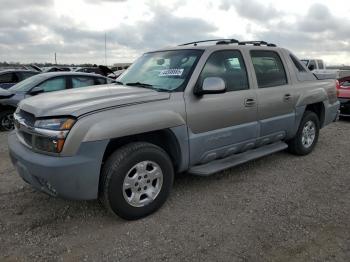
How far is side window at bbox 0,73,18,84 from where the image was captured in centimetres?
1119

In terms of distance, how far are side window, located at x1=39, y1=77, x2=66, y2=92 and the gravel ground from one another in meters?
3.88

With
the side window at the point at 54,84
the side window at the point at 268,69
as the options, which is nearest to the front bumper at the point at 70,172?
the side window at the point at 268,69

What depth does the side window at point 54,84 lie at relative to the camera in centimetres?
880

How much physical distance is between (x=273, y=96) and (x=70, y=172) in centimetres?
318

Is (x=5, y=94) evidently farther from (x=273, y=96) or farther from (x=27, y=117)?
(x=273, y=96)

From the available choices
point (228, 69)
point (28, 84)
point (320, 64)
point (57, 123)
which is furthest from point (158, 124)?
point (320, 64)

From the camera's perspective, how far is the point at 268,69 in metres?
5.43

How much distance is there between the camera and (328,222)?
3.85m

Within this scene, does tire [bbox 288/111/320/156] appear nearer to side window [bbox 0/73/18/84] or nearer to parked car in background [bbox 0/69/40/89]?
parked car in background [bbox 0/69/40/89]

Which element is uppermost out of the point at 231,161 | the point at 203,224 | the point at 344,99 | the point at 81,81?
the point at 81,81

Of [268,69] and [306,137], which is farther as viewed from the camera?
[306,137]

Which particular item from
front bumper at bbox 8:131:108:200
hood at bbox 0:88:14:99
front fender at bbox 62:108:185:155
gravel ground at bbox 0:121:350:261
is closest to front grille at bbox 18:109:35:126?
front bumper at bbox 8:131:108:200

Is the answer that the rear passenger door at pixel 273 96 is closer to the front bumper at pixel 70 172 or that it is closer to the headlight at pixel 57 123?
the front bumper at pixel 70 172

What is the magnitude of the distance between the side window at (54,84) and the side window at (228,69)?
17.6 ft
